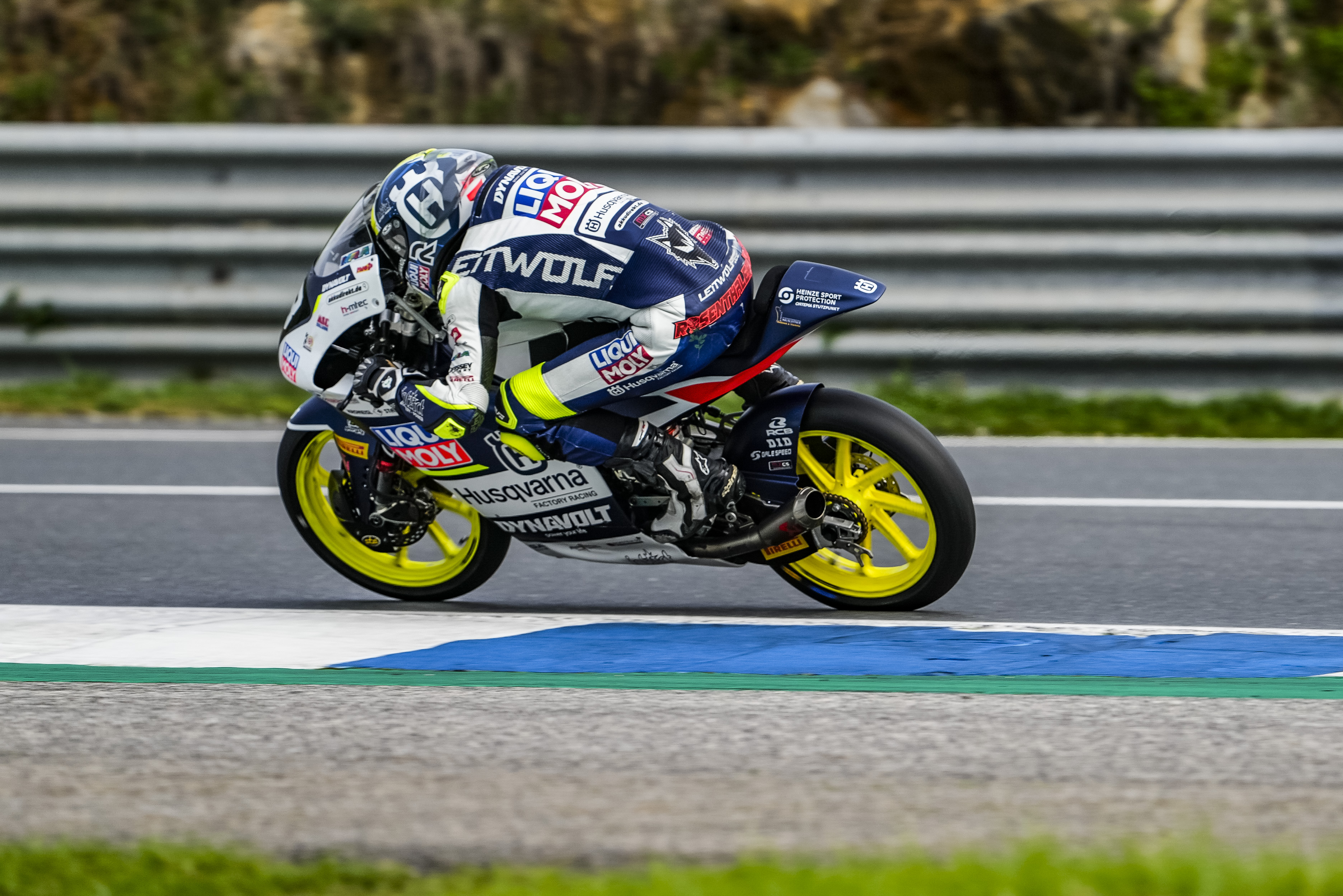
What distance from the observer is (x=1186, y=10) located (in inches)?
418

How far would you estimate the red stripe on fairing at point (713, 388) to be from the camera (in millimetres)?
5273

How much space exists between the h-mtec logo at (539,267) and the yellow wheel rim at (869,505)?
2.45 feet

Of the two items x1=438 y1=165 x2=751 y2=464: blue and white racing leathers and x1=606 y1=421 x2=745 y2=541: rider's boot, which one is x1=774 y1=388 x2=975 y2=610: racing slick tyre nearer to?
x1=606 y1=421 x2=745 y2=541: rider's boot

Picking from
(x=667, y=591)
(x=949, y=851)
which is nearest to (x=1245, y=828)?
(x=949, y=851)

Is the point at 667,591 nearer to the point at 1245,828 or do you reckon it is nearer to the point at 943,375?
the point at 1245,828

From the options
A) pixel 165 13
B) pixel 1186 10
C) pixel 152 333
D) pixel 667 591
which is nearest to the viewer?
pixel 667 591

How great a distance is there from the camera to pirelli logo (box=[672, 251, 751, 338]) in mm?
5152

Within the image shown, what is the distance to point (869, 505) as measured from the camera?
5352 millimetres

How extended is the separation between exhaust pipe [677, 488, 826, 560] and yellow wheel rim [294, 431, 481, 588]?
35.7 inches

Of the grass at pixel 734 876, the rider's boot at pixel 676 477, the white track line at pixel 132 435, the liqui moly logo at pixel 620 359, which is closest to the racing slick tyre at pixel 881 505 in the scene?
the rider's boot at pixel 676 477

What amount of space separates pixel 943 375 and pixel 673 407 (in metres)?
4.16

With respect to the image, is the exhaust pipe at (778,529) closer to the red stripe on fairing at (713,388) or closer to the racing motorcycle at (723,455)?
the racing motorcycle at (723,455)

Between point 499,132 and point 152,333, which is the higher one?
point 499,132

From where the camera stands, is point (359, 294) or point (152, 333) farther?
point (152, 333)
